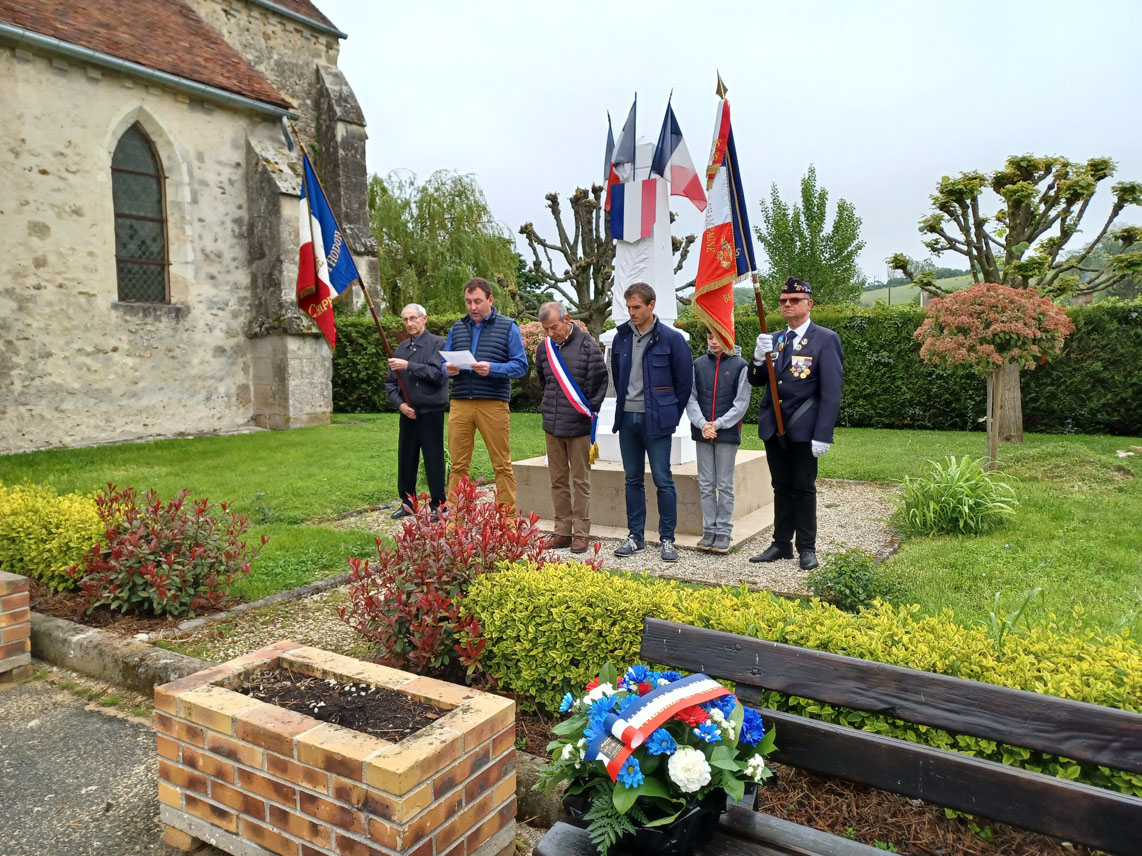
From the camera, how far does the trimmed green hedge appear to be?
Result: 13.6 metres

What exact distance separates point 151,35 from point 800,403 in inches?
563

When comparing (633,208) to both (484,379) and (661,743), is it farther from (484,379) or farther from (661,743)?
(661,743)

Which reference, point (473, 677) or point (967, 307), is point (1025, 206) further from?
point (473, 677)

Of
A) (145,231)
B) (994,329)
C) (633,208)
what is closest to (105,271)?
(145,231)

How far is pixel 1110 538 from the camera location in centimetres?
604

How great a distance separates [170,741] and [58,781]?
Result: 0.87 metres

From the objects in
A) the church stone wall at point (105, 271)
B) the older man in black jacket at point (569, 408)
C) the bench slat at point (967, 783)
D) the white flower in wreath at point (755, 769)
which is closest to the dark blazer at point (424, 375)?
the older man in black jacket at point (569, 408)

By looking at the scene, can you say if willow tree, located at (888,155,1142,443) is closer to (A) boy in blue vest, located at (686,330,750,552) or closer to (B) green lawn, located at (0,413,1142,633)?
(B) green lawn, located at (0,413,1142,633)

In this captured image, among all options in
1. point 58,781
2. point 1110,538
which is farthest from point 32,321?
point 1110,538

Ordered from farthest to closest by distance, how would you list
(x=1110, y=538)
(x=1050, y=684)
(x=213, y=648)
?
(x=1110, y=538), (x=213, y=648), (x=1050, y=684)

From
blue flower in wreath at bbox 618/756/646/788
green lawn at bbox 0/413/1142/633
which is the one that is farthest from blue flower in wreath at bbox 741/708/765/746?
green lawn at bbox 0/413/1142/633

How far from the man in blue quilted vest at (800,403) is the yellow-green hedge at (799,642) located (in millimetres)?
2624

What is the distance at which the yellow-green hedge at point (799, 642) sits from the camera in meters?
2.21

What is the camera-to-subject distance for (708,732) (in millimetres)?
1938
